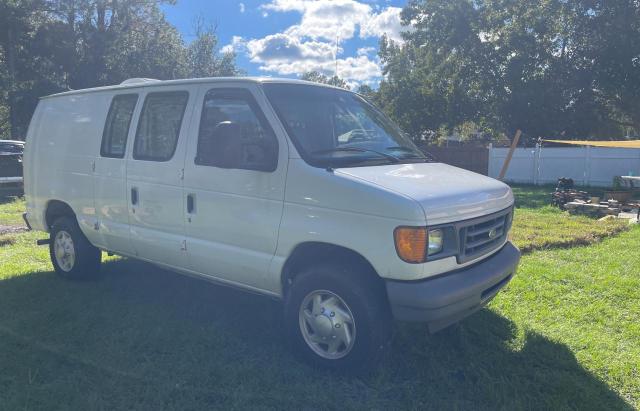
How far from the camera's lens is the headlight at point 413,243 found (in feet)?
10.8

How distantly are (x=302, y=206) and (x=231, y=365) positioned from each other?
1324 millimetres

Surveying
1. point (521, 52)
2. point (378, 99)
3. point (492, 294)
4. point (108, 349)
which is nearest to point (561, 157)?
point (521, 52)

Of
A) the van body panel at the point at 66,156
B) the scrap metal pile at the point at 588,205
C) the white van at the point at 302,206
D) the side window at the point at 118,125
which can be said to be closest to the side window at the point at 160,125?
the white van at the point at 302,206

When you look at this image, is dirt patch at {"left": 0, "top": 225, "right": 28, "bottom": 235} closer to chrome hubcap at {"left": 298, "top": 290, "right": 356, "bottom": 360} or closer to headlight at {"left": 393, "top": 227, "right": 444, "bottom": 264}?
chrome hubcap at {"left": 298, "top": 290, "right": 356, "bottom": 360}

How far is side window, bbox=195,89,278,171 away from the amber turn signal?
115cm

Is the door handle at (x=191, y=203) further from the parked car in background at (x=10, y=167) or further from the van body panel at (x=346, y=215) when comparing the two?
the parked car in background at (x=10, y=167)

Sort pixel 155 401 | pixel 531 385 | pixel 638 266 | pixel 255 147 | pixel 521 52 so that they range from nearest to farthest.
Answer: pixel 155 401, pixel 531 385, pixel 255 147, pixel 638 266, pixel 521 52

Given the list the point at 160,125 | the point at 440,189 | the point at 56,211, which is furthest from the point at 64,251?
the point at 440,189

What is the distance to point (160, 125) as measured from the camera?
4812mm

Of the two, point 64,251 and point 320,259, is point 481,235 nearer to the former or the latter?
point 320,259

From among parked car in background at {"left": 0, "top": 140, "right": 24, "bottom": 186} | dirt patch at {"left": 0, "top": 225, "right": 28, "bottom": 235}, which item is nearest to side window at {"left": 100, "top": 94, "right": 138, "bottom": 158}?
dirt patch at {"left": 0, "top": 225, "right": 28, "bottom": 235}

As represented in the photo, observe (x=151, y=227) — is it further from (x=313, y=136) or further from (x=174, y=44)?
(x=174, y=44)

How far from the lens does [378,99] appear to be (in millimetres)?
34781

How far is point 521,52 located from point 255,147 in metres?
25.4
